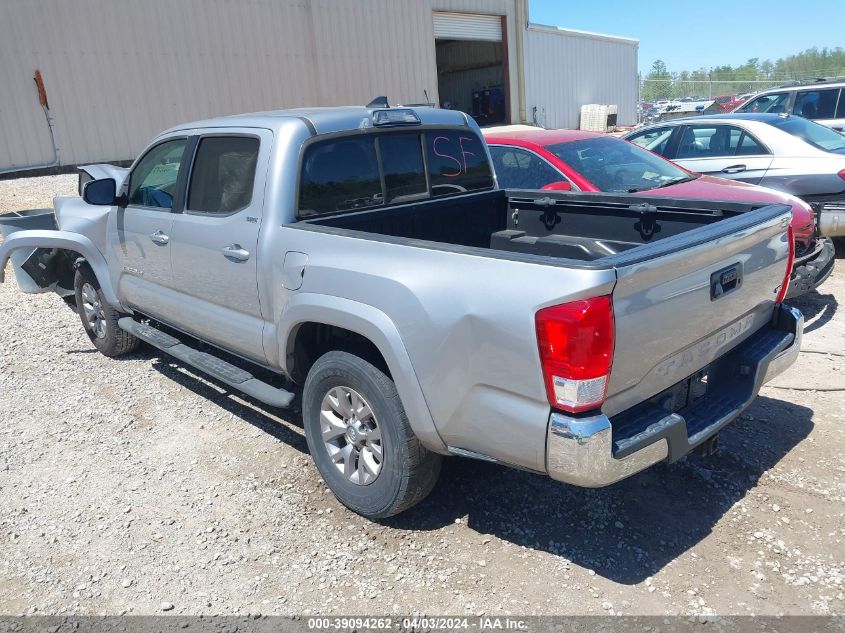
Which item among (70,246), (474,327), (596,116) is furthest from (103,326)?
(596,116)

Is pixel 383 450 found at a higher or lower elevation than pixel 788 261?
lower

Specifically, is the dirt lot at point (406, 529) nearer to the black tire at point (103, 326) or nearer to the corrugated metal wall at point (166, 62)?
the black tire at point (103, 326)

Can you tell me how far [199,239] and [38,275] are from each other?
303 centimetres

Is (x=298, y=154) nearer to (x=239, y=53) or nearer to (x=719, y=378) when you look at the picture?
(x=719, y=378)

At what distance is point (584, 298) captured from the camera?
240cm

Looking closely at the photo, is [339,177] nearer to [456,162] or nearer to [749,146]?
[456,162]

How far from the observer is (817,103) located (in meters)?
11.4

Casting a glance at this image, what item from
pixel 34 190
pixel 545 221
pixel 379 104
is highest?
pixel 379 104

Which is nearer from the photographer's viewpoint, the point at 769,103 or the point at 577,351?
the point at 577,351

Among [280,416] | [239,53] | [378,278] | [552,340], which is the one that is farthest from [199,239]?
[239,53]

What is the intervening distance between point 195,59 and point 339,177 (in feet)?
43.1

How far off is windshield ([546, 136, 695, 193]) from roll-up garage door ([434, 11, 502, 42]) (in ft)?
48.6

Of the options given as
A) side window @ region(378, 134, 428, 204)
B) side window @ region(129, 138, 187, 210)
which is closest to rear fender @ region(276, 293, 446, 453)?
side window @ region(378, 134, 428, 204)

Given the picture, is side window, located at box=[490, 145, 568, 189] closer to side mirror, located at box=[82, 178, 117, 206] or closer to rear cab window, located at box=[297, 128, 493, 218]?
rear cab window, located at box=[297, 128, 493, 218]
